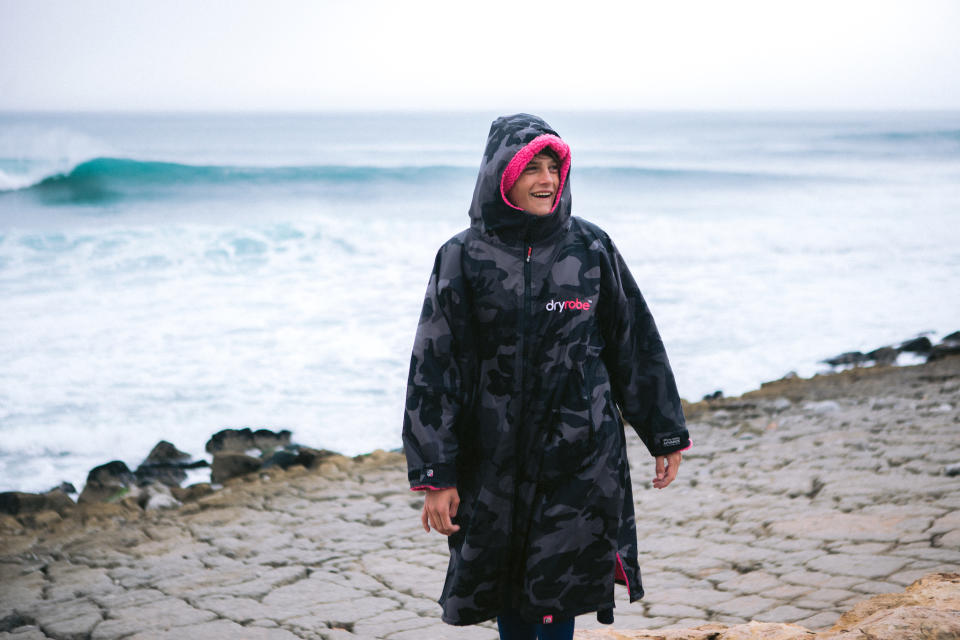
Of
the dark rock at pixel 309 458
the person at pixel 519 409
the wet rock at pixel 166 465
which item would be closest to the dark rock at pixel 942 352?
the dark rock at pixel 309 458

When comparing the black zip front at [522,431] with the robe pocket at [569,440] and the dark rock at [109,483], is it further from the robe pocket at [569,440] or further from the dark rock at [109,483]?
the dark rock at [109,483]

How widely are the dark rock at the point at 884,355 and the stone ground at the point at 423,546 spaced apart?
2.72m

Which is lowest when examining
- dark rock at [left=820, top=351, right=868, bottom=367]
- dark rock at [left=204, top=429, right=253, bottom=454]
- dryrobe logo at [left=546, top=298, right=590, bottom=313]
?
dark rock at [left=204, top=429, right=253, bottom=454]

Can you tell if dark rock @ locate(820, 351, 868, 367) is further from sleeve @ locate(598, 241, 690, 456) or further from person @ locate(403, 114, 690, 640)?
person @ locate(403, 114, 690, 640)

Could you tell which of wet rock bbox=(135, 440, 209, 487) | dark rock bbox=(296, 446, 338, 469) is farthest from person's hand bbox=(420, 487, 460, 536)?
wet rock bbox=(135, 440, 209, 487)

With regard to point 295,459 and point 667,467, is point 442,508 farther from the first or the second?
point 295,459

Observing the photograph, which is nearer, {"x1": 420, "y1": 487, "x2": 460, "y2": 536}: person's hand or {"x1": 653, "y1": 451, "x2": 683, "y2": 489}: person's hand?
{"x1": 420, "y1": 487, "x2": 460, "y2": 536}: person's hand

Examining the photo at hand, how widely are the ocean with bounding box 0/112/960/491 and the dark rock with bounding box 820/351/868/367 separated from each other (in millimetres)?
430

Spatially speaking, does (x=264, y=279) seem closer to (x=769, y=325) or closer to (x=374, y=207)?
(x=769, y=325)

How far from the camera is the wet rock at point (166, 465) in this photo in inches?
268

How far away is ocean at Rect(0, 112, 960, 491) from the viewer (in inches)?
349

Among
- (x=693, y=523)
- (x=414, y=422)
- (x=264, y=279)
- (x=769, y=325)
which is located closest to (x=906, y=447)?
(x=693, y=523)

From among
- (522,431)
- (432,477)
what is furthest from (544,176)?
(432,477)

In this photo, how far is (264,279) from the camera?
50.9ft
